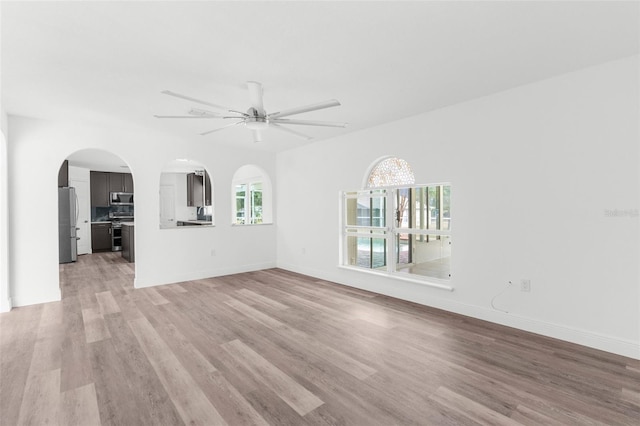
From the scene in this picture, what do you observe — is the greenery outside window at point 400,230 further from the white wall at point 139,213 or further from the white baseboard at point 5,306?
the white baseboard at point 5,306

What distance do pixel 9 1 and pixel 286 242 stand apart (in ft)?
16.6

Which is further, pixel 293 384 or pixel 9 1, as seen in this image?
pixel 293 384

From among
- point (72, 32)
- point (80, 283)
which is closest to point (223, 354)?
point (72, 32)

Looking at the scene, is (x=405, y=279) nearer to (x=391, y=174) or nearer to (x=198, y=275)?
(x=391, y=174)

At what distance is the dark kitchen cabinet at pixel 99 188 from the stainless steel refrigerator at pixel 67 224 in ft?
6.79

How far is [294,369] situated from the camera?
8.04 feet

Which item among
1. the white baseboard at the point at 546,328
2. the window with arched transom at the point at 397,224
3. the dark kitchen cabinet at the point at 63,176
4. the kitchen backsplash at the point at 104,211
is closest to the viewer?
the white baseboard at the point at 546,328

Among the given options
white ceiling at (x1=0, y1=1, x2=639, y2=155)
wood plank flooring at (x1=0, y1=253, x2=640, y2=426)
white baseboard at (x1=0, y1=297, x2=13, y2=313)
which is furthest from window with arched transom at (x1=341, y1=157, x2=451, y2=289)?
white baseboard at (x1=0, y1=297, x2=13, y2=313)

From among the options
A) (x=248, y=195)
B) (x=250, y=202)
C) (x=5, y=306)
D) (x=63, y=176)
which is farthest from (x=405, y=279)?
(x=63, y=176)

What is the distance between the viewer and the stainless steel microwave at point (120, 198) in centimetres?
928

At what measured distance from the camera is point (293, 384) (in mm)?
2238

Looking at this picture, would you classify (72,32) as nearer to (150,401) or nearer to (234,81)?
(234,81)

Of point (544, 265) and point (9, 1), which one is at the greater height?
point (9, 1)

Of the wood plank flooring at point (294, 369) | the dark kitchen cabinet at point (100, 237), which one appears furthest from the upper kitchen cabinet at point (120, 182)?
the wood plank flooring at point (294, 369)
